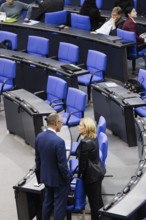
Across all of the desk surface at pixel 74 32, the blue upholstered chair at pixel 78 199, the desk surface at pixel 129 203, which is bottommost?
the blue upholstered chair at pixel 78 199

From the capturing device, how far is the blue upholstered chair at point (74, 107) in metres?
9.73

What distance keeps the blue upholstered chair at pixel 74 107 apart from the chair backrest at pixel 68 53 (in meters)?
2.02

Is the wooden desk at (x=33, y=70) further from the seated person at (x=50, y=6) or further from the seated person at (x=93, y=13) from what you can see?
the seated person at (x=50, y=6)

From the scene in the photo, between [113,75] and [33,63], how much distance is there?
5.85ft

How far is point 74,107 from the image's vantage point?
394 inches

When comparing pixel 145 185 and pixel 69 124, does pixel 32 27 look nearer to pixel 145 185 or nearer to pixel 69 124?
pixel 69 124

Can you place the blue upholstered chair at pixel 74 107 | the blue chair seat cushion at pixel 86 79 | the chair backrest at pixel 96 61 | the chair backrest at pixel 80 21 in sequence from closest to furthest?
1. the blue upholstered chair at pixel 74 107
2. the blue chair seat cushion at pixel 86 79
3. the chair backrest at pixel 96 61
4. the chair backrest at pixel 80 21

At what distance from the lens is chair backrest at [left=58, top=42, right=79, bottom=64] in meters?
11.9

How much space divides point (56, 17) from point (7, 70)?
3.38 metres

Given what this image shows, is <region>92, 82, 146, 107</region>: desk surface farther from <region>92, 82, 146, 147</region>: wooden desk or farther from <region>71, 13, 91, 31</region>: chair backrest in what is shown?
<region>71, 13, 91, 31</region>: chair backrest

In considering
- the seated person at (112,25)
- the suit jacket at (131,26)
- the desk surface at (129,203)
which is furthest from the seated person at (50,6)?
the desk surface at (129,203)

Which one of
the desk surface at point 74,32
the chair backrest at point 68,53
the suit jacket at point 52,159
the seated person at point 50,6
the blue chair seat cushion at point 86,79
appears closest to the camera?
the suit jacket at point 52,159

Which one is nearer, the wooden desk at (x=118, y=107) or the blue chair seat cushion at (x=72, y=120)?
the wooden desk at (x=118, y=107)

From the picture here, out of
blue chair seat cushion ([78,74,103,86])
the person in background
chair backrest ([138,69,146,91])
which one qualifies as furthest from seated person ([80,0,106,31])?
the person in background
